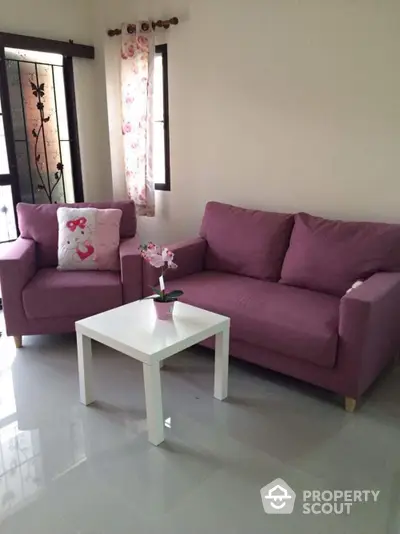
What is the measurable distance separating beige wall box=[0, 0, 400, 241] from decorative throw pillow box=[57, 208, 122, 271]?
84 centimetres

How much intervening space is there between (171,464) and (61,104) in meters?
3.09

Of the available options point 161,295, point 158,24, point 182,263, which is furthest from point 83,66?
point 161,295

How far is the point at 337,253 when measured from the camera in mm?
2650

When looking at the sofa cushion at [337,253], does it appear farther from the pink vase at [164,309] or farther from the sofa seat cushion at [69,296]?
the sofa seat cushion at [69,296]

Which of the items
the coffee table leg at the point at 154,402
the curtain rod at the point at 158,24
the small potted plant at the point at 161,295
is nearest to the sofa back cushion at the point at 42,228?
the small potted plant at the point at 161,295

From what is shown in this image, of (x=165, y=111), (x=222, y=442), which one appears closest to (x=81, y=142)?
(x=165, y=111)

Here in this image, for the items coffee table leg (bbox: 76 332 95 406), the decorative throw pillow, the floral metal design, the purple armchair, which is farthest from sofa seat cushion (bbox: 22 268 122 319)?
the floral metal design

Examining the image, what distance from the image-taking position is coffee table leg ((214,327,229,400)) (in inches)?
91.1

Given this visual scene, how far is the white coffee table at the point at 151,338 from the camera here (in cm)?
200

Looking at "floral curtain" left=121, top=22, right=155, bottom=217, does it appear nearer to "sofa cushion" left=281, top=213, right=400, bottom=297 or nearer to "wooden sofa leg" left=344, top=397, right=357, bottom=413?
"sofa cushion" left=281, top=213, right=400, bottom=297

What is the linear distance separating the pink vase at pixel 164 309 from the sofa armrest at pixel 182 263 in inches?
25.4

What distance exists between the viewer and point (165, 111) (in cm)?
371

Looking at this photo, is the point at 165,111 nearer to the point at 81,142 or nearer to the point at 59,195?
the point at 81,142

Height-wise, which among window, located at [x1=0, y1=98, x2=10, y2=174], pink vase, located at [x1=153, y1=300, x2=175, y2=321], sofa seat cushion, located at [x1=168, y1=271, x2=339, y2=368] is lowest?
sofa seat cushion, located at [x1=168, y1=271, x2=339, y2=368]
